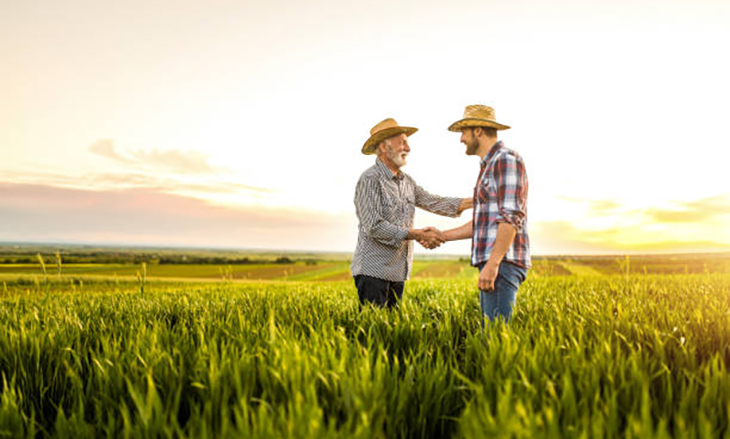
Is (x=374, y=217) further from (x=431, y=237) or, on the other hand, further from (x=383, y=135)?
(x=383, y=135)

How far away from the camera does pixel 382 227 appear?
6.20m

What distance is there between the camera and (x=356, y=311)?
6285 mm

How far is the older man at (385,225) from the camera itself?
20.7ft

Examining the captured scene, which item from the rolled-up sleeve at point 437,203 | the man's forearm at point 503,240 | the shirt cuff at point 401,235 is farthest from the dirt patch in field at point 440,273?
the man's forearm at point 503,240

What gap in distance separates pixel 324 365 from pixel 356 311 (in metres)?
3.23

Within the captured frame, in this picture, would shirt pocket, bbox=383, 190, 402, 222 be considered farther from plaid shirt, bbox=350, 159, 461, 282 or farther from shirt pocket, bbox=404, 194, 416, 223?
shirt pocket, bbox=404, 194, 416, 223

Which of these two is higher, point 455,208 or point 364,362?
point 455,208

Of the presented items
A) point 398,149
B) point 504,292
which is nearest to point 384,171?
point 398,149

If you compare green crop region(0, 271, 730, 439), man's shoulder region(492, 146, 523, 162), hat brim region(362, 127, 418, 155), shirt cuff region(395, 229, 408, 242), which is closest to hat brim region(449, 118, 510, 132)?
man's shoulder region(492, 146, 523, 162)

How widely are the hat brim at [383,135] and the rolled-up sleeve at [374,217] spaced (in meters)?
0.69

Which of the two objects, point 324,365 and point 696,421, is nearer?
point 696,421

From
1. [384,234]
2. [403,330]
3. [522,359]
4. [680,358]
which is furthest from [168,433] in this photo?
[384,234]

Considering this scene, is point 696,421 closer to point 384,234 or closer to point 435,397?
point 435,397

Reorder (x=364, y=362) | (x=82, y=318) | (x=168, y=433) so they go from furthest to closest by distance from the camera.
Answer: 1. (x=82, y=318)
2. (x=364, y=362)
3. (x=168, y=433)
